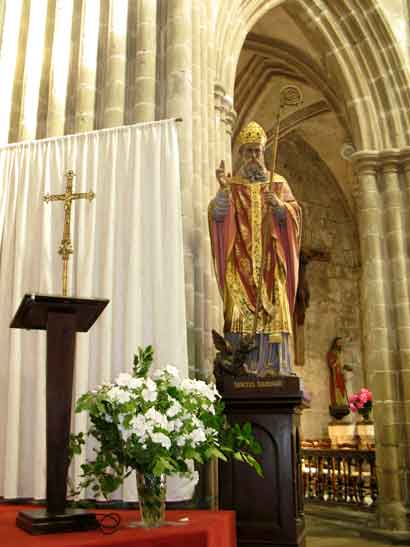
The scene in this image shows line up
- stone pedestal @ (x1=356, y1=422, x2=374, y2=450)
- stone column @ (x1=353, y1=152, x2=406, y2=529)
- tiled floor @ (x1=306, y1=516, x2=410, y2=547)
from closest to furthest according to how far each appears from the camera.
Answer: tiled floor @ (x1=306, y1=516, x2=410, y2=547) → stone column @ (x1=353, y1=152, x2=406, y2=529) → stone pedestal @ (x1=356, y1=422, x2=374, y2=450)

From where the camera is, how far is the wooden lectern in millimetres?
4367

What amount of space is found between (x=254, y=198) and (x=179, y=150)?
3.40ft

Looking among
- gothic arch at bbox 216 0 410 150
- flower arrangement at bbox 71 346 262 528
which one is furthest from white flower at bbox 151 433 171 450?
gothic arch at bbox 216 0 410 150

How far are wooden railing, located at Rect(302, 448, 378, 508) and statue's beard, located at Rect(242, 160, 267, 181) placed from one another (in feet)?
19.3

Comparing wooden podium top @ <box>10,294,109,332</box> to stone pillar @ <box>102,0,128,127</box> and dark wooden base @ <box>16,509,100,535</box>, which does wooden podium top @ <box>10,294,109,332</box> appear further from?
stone pillar @ <box>102,0,128,127</box>

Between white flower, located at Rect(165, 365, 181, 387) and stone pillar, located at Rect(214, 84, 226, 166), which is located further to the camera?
stone pillar, located at Rect(214, 84, 226, 166)

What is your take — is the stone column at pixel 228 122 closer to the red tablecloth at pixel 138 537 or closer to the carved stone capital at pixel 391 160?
the carved stone capital at pixel 391 160

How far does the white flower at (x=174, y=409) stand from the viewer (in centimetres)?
298

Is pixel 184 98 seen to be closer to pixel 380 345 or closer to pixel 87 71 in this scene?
pixel 87 71

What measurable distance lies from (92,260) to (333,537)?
15.9 feet

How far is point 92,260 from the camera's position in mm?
5273

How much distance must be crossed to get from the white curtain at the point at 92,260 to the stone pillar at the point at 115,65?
565 mm

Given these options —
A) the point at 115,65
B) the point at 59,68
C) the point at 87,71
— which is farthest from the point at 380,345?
the point at 59,68

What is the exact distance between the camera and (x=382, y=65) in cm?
1065
